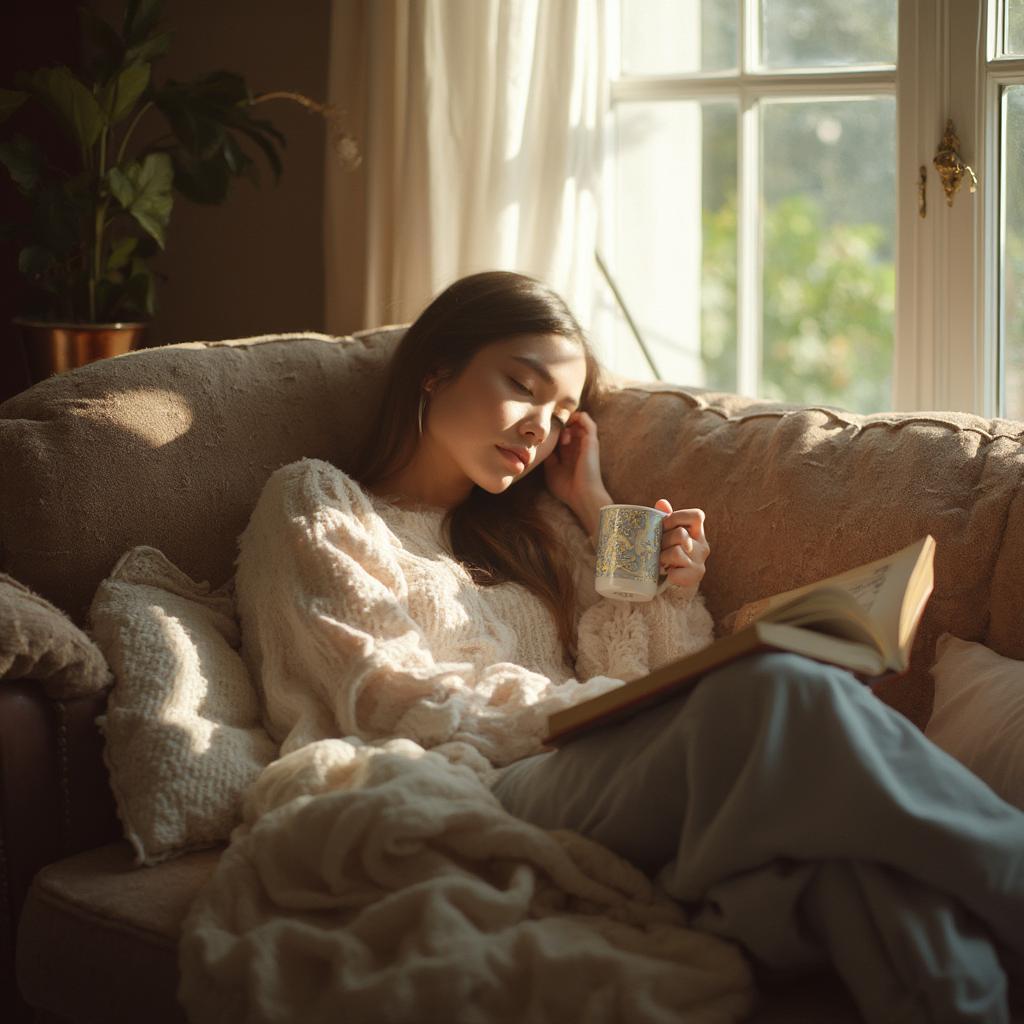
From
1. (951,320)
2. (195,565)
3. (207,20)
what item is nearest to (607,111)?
(951,320)

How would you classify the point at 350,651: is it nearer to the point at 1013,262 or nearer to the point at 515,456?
the point at 515,456

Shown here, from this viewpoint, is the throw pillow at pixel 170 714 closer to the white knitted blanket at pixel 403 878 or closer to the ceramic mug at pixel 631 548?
the white knitted blanket at pixel 403 878

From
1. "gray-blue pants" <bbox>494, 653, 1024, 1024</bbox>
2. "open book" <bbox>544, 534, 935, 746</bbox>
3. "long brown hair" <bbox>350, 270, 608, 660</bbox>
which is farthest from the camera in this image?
"long brown hair" <bbox>350, 270, 608, 660</bbox>

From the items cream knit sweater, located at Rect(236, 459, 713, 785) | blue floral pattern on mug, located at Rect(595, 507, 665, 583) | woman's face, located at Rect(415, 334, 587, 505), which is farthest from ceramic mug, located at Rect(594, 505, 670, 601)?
woman's face, located at Rect(415, 334, 587, 505)

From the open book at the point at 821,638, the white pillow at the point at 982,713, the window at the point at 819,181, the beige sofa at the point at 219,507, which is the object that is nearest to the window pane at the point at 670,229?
the window at the point at 819,181

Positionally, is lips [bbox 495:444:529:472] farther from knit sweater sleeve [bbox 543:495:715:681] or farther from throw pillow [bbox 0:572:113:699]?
throw pillow [bbox 0:572:113:699]

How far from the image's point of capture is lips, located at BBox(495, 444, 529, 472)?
1820 mm

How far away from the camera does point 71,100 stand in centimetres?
236

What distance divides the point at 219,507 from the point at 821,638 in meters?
0.92

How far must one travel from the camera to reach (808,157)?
251 cm

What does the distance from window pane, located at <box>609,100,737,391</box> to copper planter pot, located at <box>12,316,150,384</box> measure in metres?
1.02

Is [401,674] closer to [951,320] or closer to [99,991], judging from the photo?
[99,991]

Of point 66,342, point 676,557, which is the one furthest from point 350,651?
point 66,342

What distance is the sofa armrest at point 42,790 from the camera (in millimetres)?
1348
